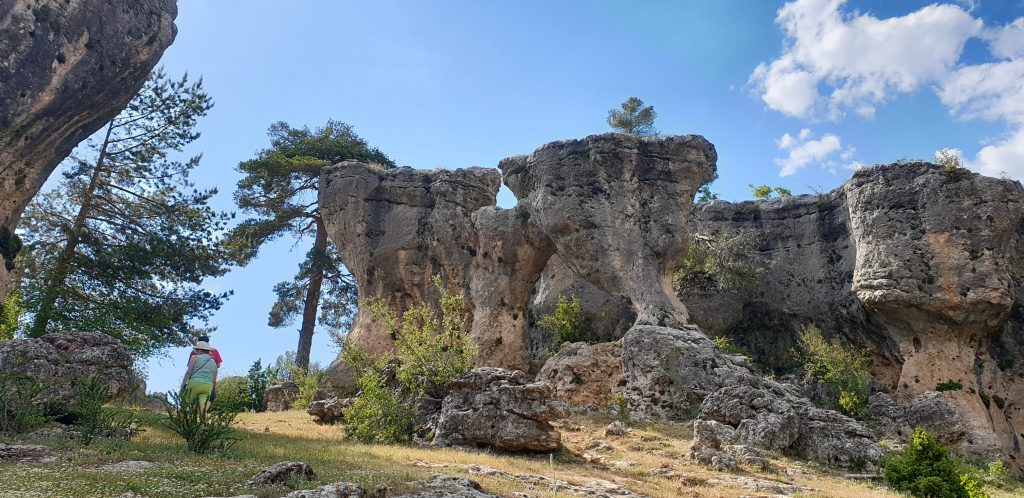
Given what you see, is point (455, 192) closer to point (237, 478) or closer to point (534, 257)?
point (534, 257)

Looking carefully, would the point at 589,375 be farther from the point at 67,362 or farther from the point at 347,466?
the point at 67,362

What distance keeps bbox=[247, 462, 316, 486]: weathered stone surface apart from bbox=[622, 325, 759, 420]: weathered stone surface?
12.9m

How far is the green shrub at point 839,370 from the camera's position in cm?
2307

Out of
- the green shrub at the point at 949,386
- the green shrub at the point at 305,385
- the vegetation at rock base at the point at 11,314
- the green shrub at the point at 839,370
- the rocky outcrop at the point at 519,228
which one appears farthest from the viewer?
the green shrub at the point at 305,385

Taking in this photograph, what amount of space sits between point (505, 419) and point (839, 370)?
51.8 ft

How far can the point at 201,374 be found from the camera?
44.0 ft

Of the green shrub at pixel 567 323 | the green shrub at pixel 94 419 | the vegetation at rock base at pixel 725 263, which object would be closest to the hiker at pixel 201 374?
the green shrub at pixel 94 419

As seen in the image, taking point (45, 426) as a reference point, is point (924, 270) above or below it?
above

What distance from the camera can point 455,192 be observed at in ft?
107

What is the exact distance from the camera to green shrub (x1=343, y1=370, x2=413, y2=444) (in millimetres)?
15070

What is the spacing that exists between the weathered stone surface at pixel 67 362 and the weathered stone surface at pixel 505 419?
6.94 meters

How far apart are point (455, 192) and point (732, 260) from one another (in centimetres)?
1289

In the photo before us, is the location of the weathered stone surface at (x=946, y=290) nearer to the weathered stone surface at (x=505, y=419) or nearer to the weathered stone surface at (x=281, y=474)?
the weathered stone surface at (x=505, y=419)

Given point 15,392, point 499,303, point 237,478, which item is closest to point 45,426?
point 15,392
